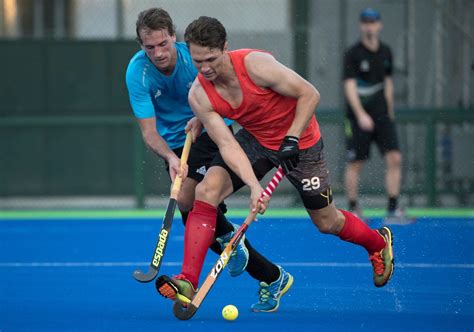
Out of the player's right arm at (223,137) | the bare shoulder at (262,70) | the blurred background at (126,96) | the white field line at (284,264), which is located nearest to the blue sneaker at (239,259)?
the player's right arm at (223,137)

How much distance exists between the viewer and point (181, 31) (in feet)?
37.7

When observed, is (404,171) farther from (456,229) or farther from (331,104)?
(456,229)

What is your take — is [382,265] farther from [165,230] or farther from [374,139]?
[374,139]

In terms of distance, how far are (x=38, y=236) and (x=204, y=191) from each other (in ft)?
13.8

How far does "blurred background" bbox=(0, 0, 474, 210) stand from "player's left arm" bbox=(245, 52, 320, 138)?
18.1 ft

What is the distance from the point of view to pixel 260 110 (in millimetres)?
5406

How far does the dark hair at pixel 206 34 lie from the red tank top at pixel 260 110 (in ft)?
0.84

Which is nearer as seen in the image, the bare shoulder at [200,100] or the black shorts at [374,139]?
the bare shoulder at [200,100]

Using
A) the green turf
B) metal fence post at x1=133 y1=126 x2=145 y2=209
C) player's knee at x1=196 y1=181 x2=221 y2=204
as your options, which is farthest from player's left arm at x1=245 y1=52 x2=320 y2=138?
metal fence post at x1=133 y1=126 x2=145 y2=209

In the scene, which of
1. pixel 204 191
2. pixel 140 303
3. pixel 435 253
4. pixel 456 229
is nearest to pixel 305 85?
pixel 204 191

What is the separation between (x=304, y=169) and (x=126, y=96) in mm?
6322

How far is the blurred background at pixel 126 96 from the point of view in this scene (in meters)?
11.0

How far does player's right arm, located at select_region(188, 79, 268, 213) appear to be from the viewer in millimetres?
5246

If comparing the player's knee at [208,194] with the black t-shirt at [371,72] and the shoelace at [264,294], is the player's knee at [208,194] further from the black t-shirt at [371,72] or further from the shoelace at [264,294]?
the black t-shirt at [371,72]
